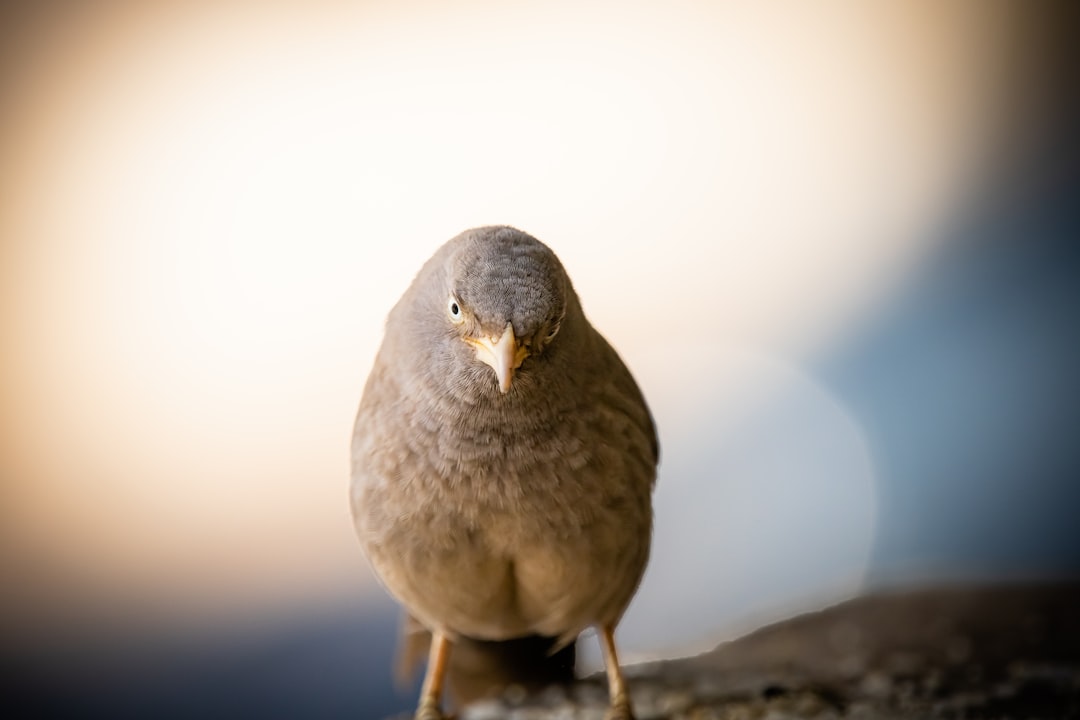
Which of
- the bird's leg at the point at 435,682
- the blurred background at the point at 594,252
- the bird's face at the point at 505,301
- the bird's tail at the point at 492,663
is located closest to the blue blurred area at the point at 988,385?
the blurred background at the point at 594,252

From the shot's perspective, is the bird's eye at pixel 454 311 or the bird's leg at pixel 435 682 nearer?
the bird's eye at pixel 454 311

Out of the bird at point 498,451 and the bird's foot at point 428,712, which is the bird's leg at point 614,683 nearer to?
the bird at point 498,451

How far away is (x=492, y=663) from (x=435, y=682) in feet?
1.04

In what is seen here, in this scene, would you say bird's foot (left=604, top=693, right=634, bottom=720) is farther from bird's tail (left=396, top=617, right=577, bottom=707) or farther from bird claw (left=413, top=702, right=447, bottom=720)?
bird claw (left=413, top=702, right=447, bottom=720)

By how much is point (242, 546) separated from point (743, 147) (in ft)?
8.34

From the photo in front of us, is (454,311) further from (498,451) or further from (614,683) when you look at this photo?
(614,683)

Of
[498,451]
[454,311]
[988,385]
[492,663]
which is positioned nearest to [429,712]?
[492,663]

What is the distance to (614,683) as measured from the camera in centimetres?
320

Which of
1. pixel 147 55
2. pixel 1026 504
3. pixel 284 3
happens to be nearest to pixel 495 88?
pixel 284 3

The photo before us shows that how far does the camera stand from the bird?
2.60m

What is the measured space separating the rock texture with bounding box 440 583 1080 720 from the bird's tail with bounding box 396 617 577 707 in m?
0.07

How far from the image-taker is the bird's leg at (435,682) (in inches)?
131

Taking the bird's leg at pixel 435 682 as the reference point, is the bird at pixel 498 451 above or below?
above

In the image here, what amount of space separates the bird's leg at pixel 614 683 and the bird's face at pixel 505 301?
3.26 feet
